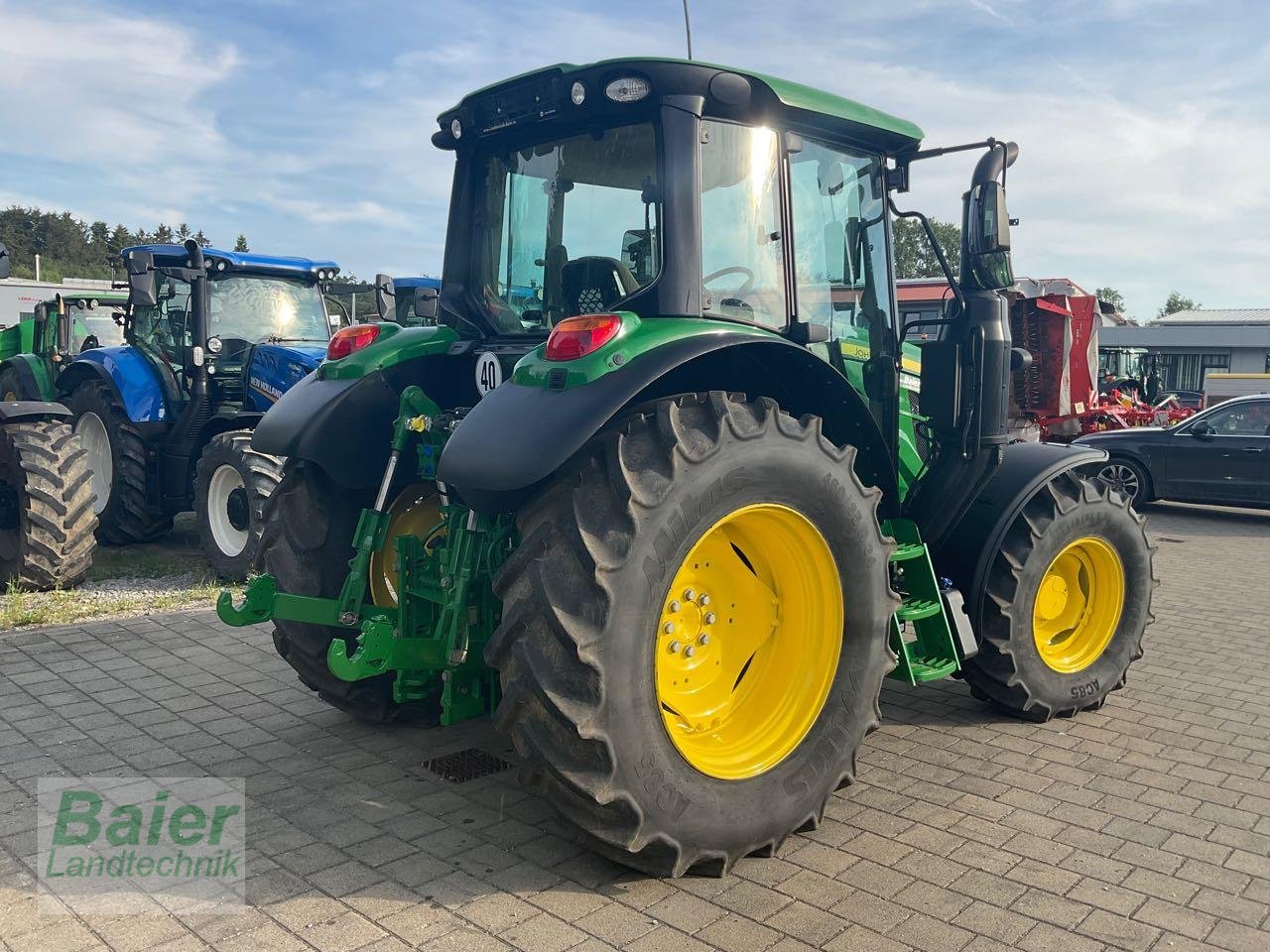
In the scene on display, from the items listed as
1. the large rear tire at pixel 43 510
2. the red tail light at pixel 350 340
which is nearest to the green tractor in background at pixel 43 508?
the large rear tire at pixel 43 510

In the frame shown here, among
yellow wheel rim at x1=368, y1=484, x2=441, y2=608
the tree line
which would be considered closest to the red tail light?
yellow wheel rim at x1=368, y1=484, x2=441, y2=608

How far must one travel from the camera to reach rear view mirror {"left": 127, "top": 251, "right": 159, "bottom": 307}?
342 inches

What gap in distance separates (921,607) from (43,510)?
620 centimetres

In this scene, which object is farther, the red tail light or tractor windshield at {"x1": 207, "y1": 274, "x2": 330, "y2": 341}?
tractor windshield at {"x1": 207, "y1": 274, "x2": 330, "y2": 341}

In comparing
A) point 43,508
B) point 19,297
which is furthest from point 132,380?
point 19,297

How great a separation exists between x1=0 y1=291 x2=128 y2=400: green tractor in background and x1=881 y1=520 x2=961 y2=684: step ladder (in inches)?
339

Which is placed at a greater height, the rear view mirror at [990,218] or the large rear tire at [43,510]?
the rear view mirror at [990,218]

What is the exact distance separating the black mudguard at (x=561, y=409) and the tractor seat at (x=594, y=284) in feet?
1.53

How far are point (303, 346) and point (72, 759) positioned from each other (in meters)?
5.63

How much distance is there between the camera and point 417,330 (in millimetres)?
4469

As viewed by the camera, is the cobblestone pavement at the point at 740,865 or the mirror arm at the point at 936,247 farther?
the mirror arm at the point at 936,247

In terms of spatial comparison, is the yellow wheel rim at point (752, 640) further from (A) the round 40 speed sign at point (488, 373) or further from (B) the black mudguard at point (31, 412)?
(B) the black mudguard at point (31, 412)

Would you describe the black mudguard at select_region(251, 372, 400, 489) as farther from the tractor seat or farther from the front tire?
the front tire

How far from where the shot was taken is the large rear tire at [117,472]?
8.85 meters
